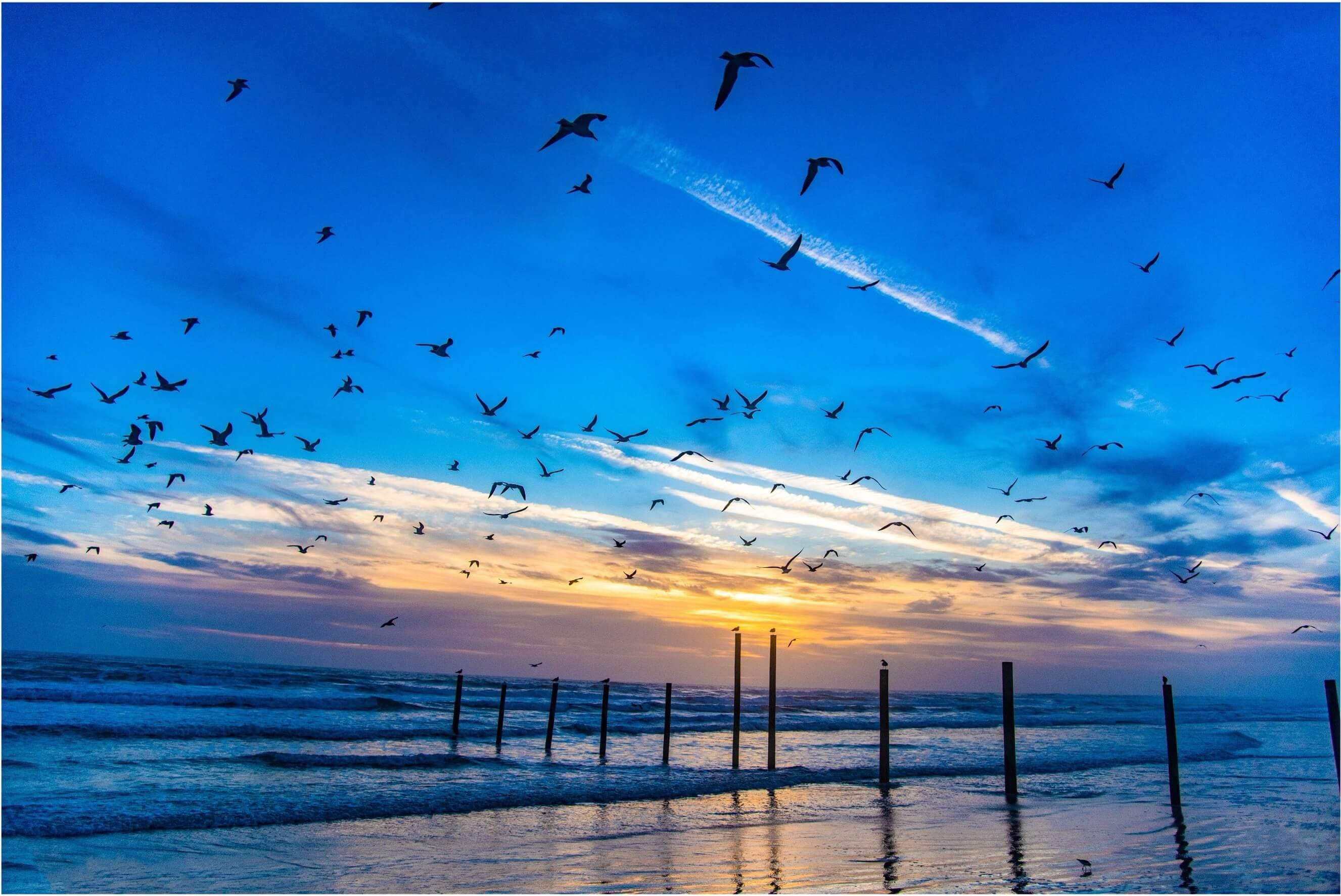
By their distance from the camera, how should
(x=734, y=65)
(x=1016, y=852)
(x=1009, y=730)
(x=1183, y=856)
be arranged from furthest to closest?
1. (x=1009, y=730)
2. (x=1016, y=852)
3. (x=1183, y=856)
4. (x=734, y=65)

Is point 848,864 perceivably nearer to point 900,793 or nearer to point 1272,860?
point 1272,860

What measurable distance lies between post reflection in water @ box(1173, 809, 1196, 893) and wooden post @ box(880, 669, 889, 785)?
24.0ft

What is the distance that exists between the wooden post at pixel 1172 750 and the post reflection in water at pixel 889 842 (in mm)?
6631

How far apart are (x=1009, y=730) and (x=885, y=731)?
3531 mm

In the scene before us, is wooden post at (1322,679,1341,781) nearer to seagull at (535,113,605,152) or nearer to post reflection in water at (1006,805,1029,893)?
post reflection in water at (1006,805,1029,893)

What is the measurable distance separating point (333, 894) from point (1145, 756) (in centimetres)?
3355

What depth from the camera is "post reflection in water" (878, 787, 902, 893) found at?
35.1 ft

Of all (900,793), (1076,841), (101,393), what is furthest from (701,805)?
(101,393)

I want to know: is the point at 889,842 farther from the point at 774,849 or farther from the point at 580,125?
the point at 580,125

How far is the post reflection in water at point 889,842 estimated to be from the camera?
1071 cm

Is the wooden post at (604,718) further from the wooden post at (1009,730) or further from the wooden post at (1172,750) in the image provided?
the wooden post at (1172,750)

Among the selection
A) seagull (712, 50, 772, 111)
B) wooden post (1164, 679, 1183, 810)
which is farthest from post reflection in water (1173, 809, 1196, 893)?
seagull (712, 50, 772, 111)

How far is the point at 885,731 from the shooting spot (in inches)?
898

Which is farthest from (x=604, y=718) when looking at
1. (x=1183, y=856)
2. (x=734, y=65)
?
(x=734, y=65)
